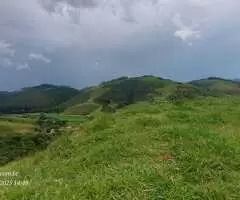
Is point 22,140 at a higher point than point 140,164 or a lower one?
lower

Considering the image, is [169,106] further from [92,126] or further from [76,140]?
[76,140]

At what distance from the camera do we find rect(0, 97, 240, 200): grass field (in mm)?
13656

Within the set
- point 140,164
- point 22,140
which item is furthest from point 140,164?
point 22,140

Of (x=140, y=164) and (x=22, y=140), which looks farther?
(x=22, y=140)

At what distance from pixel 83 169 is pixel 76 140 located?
24.1ft

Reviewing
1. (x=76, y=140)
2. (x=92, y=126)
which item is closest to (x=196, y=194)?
(x=76, y=140)

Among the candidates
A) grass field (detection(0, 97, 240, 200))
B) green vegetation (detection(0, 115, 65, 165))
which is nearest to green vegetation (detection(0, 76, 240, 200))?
grass field (detection(0, 97, 240, 200))

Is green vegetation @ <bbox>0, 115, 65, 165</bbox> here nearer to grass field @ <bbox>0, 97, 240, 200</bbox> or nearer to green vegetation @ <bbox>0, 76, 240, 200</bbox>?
green vegetation @ <bbox>0, 76, 240, 200</bbox>

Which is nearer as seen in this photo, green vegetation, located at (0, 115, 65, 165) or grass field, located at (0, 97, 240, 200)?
grass field, located at (0, 97, 240, 200)

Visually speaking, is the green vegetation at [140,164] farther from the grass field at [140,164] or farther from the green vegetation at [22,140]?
the green vegetation at [22,140]

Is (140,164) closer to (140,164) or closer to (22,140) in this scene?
(140,164)

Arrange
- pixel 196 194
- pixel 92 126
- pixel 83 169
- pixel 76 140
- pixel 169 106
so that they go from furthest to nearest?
pixel 169 106 → pixel 92 126 → pixel 76 140 → pixel 83 169 → pixel 196 194

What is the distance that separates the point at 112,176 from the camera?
593 inches

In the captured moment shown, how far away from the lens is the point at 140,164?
1688cm
